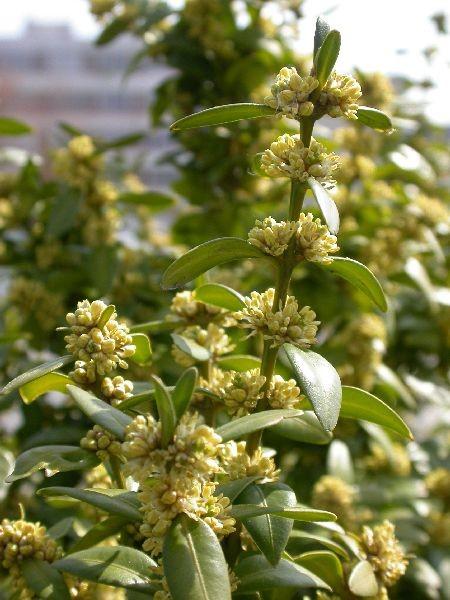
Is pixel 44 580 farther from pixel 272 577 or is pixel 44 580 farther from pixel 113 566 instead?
pixel 272 577

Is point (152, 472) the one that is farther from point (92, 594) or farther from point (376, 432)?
point (376, 432)

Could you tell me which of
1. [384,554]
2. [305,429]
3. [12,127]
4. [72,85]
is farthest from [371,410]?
[72,85]

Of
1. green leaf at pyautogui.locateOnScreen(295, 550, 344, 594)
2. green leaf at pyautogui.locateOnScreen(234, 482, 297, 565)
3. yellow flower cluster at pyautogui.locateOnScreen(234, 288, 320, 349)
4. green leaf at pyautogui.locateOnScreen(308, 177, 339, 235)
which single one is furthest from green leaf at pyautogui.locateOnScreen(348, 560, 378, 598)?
green leaf at pyautogui.locateOnScreen(308, 177, 339, 235)

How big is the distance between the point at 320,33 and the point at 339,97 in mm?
76

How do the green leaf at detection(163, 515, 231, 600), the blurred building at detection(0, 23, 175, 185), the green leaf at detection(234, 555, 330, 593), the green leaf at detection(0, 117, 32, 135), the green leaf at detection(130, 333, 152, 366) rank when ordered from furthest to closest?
1. the blurred building at detection(0, 23, 175, 185)
2. the green leaf at detection(0, 117, 32, 135)
3. the green leaf at detection(130, 333, 152, 366)
4. the green leaf at detection(234, 555, 330, 593)
5. the green leaf at detection(163, 515, 231, 600)

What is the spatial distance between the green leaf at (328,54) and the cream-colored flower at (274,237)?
0.13m

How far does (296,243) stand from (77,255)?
1.01m

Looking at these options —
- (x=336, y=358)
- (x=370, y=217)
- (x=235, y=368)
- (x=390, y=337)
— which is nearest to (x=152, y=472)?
(x=235, y=368)

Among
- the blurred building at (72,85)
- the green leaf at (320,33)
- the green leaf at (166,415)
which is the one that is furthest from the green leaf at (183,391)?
the blurred building at (72,85)

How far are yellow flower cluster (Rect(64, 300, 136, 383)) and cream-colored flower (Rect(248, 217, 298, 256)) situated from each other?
14cm

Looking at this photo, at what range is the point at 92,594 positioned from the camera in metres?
0.79

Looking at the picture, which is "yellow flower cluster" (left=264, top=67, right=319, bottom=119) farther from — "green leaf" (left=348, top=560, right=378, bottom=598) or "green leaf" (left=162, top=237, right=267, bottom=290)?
"green leaf" (left=348, top=560, right=378, bottom=598)

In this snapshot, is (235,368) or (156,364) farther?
(156,364)

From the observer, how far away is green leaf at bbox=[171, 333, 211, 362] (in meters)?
0.79
